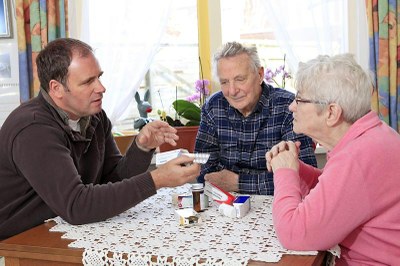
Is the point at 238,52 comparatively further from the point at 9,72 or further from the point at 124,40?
the point at 9,72

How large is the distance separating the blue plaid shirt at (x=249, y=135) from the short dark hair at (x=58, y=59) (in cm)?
70

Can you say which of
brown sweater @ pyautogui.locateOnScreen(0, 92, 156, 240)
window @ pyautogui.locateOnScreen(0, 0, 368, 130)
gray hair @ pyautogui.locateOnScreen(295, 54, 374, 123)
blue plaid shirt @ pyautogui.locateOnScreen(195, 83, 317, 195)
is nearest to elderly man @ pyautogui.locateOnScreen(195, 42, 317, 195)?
blue plaid shirt @ pyautogui.locateOnScreen(195, 83, 317, 195)

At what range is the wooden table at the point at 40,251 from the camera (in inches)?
59.1

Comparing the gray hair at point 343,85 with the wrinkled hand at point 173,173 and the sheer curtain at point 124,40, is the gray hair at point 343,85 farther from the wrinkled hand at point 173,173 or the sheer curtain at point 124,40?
the sheer curtain at point 124,40

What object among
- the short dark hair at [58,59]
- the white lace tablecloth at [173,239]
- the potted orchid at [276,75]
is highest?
the short dark hair at [58,59]

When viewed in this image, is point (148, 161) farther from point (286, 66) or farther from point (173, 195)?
point (286, 66)

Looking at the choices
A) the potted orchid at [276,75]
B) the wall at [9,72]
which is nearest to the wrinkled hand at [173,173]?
the potted orchid at [276,75]

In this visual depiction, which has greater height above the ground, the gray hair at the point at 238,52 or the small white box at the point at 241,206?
the gray hair at the point at 238,52

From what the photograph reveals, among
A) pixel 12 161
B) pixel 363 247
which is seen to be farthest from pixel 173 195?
pixel 363 247

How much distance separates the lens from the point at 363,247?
150cm

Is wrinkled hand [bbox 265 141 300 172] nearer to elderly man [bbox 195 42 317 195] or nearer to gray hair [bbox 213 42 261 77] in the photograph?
elderly man [bbox 195 42 317 195]

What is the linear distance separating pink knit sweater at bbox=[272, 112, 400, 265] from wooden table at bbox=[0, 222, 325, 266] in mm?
85

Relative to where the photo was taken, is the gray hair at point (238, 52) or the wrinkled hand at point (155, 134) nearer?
the wrinkled hand at point (155, 134)

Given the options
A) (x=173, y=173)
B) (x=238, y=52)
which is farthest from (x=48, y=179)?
(x=238, y=52)
